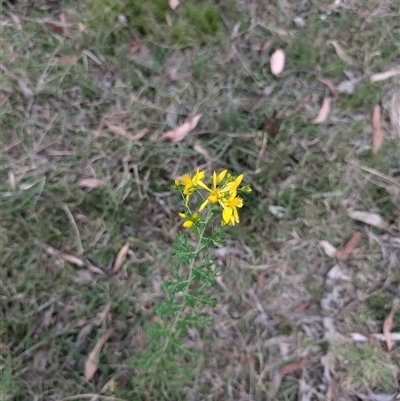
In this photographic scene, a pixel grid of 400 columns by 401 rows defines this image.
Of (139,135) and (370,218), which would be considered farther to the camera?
(139,135)

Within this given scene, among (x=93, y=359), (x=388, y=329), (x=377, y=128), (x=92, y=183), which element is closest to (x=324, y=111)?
(x=377, y=128)

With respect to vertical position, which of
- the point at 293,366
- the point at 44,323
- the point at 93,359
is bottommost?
the point at 293,366

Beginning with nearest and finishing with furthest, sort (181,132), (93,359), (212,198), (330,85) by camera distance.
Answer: (212,198) → (93,359) → (181,132) → (330,85)

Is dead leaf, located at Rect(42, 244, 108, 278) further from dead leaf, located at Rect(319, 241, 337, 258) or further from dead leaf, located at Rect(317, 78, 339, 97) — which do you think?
dead leaf, located at Rect(317, 78, 339, 97)

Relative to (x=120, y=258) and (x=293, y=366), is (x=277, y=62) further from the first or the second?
(x=293, y=366)

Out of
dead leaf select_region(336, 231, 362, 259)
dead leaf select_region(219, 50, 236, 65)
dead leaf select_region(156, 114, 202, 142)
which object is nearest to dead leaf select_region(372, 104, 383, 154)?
dead leaf select_region(336, 231, 362, 259)
